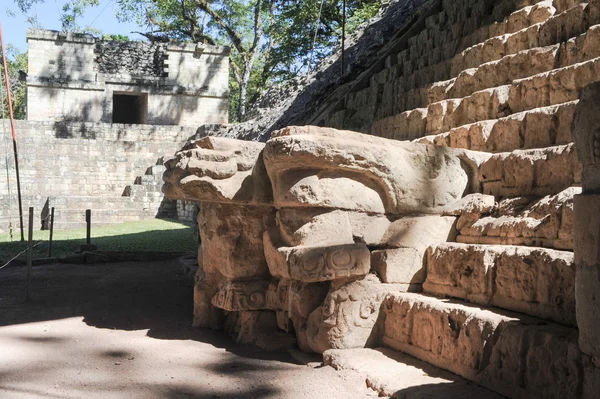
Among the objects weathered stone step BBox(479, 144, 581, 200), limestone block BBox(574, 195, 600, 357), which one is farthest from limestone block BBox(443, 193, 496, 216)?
limestone block BBox(574, 195, 600, 357)

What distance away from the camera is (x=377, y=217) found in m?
4.36

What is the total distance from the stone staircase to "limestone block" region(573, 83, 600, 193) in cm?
61

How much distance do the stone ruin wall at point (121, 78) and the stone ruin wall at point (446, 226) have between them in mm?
21163

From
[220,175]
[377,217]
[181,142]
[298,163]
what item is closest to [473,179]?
[377,217]

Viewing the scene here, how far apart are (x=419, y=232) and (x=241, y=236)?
1.56m

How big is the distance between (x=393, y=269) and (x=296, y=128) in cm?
115

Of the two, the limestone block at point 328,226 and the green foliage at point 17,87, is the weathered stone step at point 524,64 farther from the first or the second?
the green foliage at point 17,87

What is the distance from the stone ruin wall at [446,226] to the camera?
2943mm

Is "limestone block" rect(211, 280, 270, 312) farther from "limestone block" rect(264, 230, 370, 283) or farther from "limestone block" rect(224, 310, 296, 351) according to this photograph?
"limestone block" rect(264, 230, 370, 283)

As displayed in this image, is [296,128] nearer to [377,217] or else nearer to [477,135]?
[377,217]

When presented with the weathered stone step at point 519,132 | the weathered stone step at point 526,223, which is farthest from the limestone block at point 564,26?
the weathered stone step at point 526,223

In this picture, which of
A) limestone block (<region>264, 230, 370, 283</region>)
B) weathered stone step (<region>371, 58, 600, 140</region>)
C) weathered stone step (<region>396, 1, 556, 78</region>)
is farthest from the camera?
weathered stone step (<region>396, 1, 556, 78</region>)

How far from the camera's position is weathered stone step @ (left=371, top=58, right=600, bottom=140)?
4.41 m

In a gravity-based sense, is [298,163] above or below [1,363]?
above
